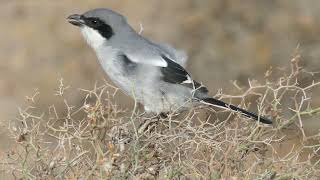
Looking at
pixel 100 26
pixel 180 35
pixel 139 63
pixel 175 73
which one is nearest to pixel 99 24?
pixel 100 26

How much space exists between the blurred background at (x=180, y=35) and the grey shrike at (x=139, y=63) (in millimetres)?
2522

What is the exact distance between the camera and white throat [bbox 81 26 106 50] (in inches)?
116

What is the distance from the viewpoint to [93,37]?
9.79 feet

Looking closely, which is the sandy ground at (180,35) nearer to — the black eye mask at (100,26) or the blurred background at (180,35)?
the blurred background at (180,35)

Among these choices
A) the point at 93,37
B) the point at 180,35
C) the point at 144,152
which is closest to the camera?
the point at 144,152

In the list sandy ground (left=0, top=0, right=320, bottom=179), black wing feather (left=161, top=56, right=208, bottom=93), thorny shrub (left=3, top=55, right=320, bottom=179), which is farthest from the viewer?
sandy ground (left=0, top=0, right=320, bottom=179)

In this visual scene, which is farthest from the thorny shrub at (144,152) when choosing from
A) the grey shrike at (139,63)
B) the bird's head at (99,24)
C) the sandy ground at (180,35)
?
the sandy ground at (180,35)

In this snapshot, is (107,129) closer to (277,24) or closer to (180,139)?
(180,139)

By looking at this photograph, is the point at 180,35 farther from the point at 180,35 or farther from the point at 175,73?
the point at 175,73

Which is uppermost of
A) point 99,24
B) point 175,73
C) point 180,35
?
point 99,24

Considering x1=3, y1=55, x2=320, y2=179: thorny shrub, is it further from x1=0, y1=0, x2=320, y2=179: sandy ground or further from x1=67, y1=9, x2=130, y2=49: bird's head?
x1=0, y1=0, x2=320, y2=179: sandy ground

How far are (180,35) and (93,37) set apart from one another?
2.87 meters

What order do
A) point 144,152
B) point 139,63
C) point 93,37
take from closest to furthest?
point 144,152 → point 139,63 → point 93,37

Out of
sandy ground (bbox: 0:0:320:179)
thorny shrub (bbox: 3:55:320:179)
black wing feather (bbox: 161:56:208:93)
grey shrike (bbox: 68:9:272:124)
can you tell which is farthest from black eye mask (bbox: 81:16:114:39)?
sandy ground (bbox: 0:0:320:179)
